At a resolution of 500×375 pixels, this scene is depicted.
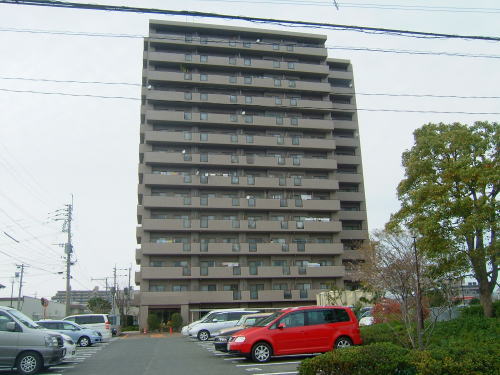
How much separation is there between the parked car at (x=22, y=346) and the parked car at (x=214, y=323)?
542 inches

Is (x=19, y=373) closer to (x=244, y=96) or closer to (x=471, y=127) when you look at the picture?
(x=471, y=127)

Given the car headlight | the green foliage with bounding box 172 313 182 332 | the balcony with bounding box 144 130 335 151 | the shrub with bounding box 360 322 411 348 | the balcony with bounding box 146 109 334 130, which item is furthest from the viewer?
the balcony with bounding box 146 109 334 130

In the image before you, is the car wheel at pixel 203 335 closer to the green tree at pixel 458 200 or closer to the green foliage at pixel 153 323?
the green tree at pixel 458 200

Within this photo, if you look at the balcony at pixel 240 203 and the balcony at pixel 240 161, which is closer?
the balcony at pixel 240 203

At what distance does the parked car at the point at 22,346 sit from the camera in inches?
491

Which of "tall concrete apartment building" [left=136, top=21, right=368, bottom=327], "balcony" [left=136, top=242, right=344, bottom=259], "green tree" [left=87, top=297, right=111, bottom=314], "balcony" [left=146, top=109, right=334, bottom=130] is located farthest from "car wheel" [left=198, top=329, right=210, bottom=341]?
"green tree" [left=87, top=297, right=111, bottom=314]

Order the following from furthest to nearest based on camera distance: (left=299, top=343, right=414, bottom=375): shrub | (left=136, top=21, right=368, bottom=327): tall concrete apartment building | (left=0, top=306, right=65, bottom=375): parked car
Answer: (left=136, top=21, right=368, bottom=327): tall concrete apartment building, (left=0, top=306, right=65, bottom=375): parked car, (left=299, top=343, right=414, bottom=375): shrub

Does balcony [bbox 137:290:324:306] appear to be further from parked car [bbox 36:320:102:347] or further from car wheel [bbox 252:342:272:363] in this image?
car wheel [bbox 252:342:272:363]

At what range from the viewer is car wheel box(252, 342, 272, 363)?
13.9 meters

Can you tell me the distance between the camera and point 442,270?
19.2 m

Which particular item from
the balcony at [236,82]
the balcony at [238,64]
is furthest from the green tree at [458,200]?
the balcony at [238,64]

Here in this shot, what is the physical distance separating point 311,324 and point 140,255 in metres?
37.3

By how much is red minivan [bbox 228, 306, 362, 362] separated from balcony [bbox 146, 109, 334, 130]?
37.5m

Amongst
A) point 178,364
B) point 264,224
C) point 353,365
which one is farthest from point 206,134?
point 353,365
